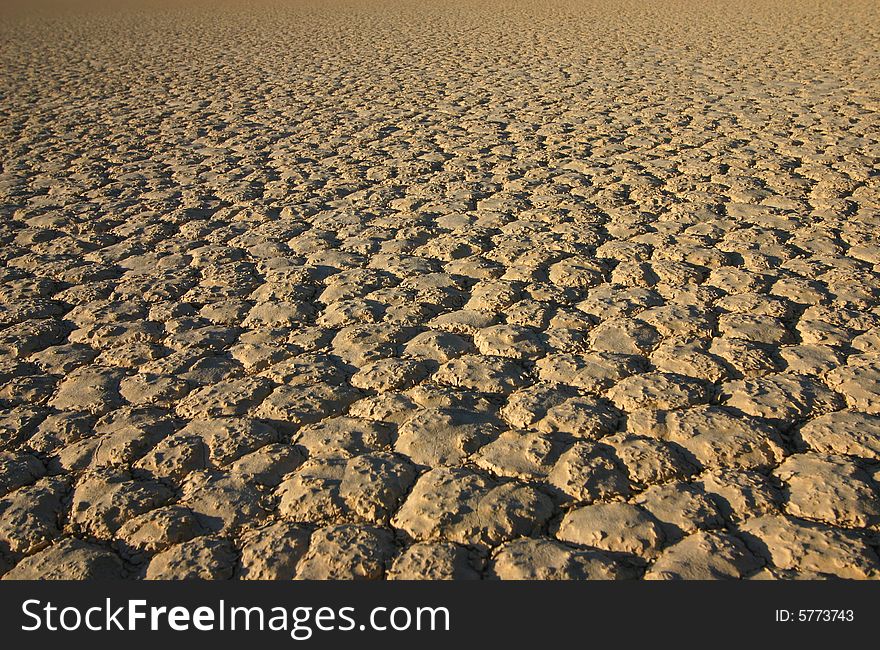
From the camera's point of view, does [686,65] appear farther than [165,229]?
Yes

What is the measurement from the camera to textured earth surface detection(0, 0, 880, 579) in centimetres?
135

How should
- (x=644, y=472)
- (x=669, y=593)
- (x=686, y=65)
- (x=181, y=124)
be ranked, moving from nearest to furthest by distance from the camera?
(x=669, y=593) → (x=644, y=472) → (x=181, y=124) → (x=686, y=65)

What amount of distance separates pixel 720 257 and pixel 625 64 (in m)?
4.31

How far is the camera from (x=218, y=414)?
5.69 feet

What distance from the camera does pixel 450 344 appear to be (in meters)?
1.98

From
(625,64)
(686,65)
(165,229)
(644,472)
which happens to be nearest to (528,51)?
(625,64)

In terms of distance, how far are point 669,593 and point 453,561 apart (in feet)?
1.30

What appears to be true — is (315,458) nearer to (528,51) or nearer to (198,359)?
(198,359)

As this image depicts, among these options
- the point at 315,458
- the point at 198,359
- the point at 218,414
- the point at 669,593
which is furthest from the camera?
the point at 198,359

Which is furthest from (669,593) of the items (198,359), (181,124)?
(181,124)

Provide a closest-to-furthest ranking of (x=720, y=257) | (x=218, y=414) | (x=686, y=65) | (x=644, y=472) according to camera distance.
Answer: (x=644, y=472) → (x=218, y=414) → (x=720, y=257) → (x=686, y=65)

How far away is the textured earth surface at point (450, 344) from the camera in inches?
53.3

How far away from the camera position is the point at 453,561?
4.23ft

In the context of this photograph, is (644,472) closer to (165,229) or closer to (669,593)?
(669,593)
